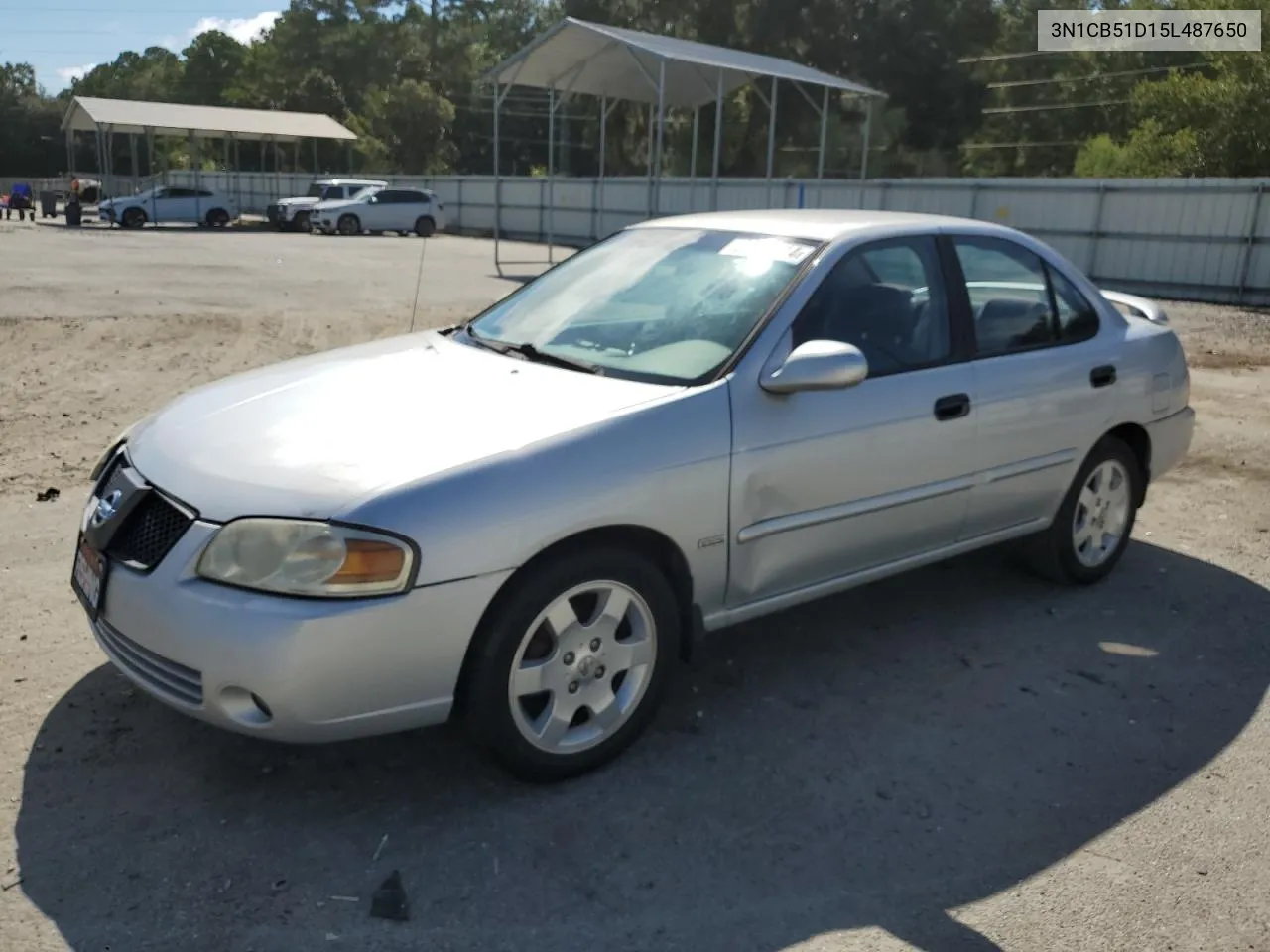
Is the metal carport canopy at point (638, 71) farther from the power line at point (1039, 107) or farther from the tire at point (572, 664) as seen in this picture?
the power line at point (1039, 107)

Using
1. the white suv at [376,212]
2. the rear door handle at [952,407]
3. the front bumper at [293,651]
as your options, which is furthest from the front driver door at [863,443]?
the white suv at [376,212]

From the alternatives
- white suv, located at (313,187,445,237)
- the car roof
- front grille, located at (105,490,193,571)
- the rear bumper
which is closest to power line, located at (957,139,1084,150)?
white suv, located at (313,187,445,237)

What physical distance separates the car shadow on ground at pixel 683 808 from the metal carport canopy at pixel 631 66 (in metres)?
17.8

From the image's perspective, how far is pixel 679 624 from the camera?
3.51 m

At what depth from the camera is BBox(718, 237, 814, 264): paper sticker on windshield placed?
397 centimetres

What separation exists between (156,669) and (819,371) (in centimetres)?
211

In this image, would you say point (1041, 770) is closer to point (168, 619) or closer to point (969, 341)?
point (969, 341)

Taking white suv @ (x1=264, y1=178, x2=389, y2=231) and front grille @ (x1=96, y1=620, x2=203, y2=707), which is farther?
white suv @ (x1=264, y1=178, x2=389, y2=231)

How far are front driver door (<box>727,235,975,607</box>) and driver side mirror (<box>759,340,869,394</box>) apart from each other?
0.24 ft

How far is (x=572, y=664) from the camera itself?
3.23 meters

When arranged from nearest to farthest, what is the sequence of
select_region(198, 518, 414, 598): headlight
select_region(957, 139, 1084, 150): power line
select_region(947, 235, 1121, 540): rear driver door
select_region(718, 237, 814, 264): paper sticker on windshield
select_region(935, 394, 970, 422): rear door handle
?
select_region(198, 518, 414, 598): headlight
select_region(718, 237, 814, 264): paper sticker on windshield
select_region(935, 394, 970, 422): rear door handle
select_region(947, 235, 1121, 540): rear driver door
select_region(957, 139, 1084, 150): power line

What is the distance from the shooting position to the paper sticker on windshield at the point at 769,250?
3.97 m

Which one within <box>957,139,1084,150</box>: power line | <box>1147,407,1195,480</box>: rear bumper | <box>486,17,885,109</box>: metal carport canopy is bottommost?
<box>1147,407,1195,480</box>: rear bumper

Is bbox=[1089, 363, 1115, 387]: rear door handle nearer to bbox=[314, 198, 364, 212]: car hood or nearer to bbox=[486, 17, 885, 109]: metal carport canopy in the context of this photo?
bbox=[486, 17, 885, 109]: metal carport canopy
